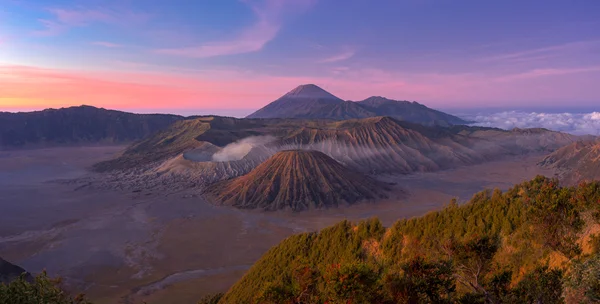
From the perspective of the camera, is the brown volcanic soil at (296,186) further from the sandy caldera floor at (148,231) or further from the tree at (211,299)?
the tree at (211,299)

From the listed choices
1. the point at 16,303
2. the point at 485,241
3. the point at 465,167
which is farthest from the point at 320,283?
the point at 465,167

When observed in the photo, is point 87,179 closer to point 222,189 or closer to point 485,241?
point 222,189

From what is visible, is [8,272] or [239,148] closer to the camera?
[8,272]

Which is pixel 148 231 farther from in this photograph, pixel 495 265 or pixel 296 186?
pixel 495 265

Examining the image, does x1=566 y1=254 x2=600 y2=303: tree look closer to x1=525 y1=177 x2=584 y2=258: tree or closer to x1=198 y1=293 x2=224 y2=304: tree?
x1=525 y1=177 x2=584 y2=258: tree

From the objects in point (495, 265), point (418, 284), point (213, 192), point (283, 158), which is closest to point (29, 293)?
point (418, 284)

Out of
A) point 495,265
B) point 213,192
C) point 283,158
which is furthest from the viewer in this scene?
point 283,158
